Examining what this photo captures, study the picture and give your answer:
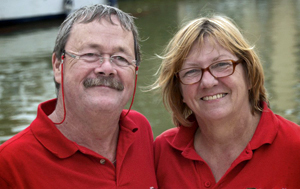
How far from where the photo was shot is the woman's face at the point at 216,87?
2.48 meters

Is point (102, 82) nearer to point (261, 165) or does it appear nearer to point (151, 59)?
point (261, 165)

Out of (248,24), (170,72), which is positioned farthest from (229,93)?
(248,24)

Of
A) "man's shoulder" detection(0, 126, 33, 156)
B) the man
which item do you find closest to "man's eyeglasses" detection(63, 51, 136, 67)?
the man

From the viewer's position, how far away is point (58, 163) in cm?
230

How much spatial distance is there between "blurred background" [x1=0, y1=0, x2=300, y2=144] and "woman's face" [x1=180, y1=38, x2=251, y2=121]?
1.38ft

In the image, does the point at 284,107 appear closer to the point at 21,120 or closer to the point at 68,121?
the point at 21,120

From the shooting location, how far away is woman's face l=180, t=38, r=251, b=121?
2480 mm

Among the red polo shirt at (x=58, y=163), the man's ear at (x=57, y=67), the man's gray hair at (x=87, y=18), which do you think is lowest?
the red polo shirt at (x=58, y=163)

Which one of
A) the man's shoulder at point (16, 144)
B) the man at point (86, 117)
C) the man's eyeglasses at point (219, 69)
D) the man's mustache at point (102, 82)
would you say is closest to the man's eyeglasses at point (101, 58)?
the man at point (86, 117)

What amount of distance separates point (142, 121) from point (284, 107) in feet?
11.8

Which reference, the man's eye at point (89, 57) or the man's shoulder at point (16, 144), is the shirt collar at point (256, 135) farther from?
the man's shoulder at point (16, 144)

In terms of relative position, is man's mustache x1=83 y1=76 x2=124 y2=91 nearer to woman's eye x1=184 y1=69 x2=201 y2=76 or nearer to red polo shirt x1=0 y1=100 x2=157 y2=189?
red polo shirt x1=0 y1=100 x2=157 y2=189

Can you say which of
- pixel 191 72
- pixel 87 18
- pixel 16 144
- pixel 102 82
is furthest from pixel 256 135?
pixel 16 144

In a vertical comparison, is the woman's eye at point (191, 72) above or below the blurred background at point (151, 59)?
above
